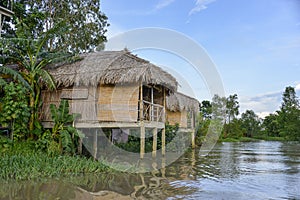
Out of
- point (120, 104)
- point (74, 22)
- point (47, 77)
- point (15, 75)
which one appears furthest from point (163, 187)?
point (74, 22)

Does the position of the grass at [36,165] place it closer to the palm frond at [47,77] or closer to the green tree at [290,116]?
the palm frond at [47,77]

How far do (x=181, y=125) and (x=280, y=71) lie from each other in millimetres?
7165

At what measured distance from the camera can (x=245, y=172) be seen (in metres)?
9.10

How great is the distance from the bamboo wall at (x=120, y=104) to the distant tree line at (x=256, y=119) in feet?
63.6

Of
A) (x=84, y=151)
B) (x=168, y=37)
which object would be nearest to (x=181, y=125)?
(x=168, y=37)

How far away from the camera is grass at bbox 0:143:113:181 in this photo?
276 inches

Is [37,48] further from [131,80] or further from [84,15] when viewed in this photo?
[84,15]

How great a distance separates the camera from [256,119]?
51031 millimetres

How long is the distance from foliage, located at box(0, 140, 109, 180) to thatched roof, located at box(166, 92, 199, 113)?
783cm

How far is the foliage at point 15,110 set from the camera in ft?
28.9

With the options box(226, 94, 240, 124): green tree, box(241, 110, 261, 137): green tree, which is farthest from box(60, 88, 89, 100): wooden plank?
box(241, 110, 261, 137): green tree

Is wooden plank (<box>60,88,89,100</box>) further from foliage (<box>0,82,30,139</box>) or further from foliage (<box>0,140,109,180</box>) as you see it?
foliage (<box>0,140,109,180</box>)

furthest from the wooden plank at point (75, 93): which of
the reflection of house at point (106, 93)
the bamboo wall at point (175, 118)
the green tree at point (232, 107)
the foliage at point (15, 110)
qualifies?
the green tree at point (232, 107)

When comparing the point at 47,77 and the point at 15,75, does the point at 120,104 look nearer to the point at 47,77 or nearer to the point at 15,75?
the point at 47,77
